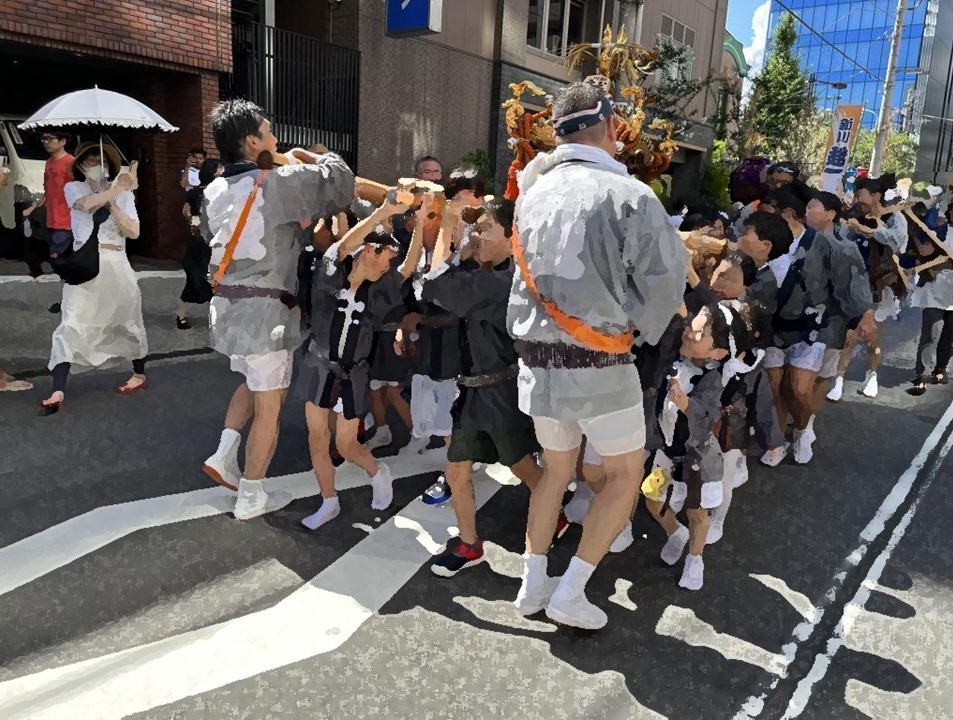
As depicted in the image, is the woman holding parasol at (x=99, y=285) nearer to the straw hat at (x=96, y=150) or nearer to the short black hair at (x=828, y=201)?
the straw hat at (x=96, y=150)

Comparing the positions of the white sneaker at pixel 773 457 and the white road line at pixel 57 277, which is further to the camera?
the white road line at pixel 57 277

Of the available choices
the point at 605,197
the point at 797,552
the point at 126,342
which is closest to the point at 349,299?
the point at 605,197

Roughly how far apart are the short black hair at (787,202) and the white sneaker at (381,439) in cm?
300

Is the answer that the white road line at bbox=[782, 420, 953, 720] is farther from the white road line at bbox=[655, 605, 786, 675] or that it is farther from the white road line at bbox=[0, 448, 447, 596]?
the white road line at bbox=[0, 448, 447, 596]

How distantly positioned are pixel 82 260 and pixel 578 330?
4146 mm

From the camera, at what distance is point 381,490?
405 cm

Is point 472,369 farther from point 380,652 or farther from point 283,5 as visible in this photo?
point 283,5

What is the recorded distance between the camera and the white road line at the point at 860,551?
2.66 meters

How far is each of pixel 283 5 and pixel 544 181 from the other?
12558mm

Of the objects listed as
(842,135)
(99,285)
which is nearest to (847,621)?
(99,285)

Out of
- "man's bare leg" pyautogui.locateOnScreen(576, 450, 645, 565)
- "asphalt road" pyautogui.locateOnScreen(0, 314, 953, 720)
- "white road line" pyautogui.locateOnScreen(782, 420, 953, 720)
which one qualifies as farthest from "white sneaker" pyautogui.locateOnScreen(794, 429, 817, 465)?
"man's bare leg" pyautogui.locateOnScreen(576, 450, 645, 565)

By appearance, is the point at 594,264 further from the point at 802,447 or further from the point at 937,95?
the point at 937,95

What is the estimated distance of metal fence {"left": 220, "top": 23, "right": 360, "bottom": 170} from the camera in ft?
36.0

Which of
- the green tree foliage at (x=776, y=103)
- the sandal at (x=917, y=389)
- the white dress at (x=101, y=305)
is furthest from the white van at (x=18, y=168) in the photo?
the green tree foliage at (x=776, y=103)
